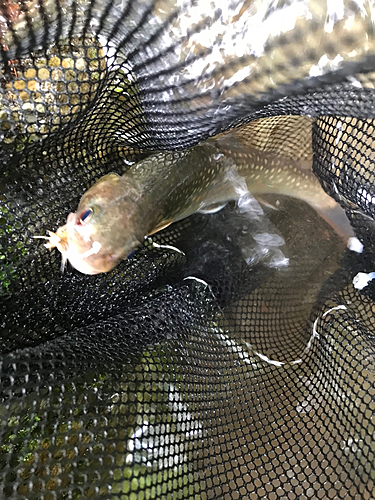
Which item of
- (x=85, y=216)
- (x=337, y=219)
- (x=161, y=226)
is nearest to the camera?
(x=85, y=216)

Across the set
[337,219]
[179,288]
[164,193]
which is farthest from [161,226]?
[337,219]

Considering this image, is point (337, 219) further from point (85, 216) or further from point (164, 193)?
point (85, 216)

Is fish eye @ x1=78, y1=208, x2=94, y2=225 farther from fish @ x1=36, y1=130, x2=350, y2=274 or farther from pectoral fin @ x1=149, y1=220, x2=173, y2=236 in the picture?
pectoral fin @ x1=149, y1=220, x2=173, y2=236

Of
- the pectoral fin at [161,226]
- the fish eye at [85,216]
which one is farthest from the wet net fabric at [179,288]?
the fish eye at [85,216]

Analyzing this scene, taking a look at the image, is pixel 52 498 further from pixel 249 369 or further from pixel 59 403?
pixel 249 369

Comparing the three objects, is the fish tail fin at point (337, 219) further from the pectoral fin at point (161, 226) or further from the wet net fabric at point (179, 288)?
the pectoral fin at point (161, 226)

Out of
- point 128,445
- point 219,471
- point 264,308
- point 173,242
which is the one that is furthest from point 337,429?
point 173,242
